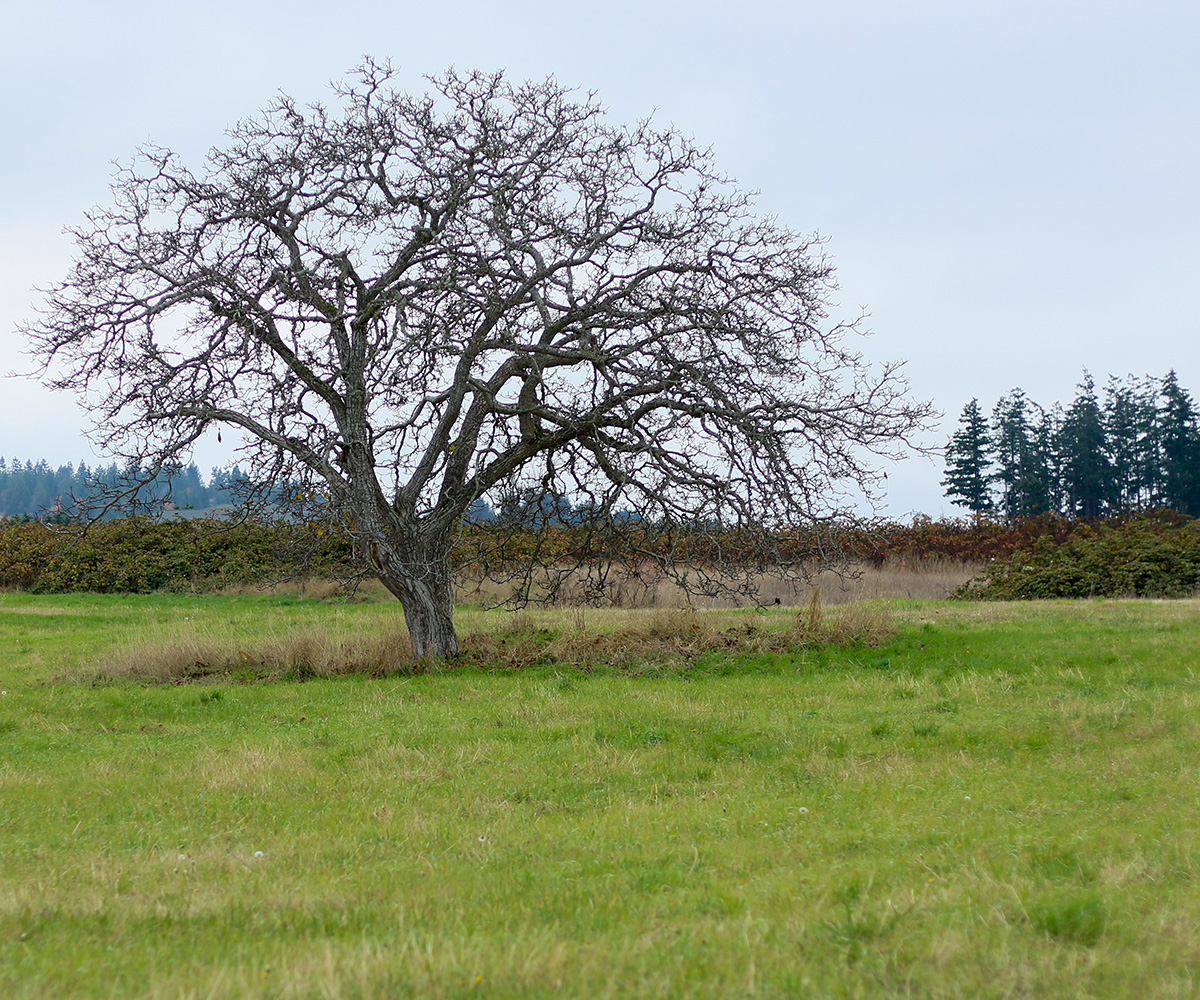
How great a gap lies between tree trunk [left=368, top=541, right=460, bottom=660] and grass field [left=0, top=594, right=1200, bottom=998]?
1723mm

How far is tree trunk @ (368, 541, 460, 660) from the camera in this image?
15.3 meters

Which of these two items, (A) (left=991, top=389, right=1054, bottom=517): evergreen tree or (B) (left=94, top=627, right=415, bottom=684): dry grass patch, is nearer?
(B) (left=94, top=627, right=415, bottom=684): dry grass patch

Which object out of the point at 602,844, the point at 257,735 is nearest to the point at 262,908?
the point at 602,844

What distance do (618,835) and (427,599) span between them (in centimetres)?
959

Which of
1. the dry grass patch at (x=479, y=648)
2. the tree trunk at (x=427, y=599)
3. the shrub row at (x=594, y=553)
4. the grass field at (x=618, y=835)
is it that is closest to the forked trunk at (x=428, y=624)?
the tree trunk at (x=427, y=599)

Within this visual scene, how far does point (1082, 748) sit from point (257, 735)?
8671mm

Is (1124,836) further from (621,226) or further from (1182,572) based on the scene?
(1182,572)

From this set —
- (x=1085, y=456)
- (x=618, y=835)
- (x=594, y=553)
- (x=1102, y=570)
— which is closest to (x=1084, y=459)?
(x=1085, y=456)

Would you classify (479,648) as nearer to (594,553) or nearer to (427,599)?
(427,599)

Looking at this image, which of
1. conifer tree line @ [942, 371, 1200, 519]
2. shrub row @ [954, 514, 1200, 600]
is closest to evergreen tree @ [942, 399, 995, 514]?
conifer tree line @ [942, 371, 1200, 519]

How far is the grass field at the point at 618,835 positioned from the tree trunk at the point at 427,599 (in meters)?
1.72

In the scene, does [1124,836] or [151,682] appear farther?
[151,682]

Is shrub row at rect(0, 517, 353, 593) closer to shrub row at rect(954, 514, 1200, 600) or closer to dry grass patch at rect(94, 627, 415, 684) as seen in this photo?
dry grass patch at rect(94, 627, 415, 684)

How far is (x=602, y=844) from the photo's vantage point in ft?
20.7
